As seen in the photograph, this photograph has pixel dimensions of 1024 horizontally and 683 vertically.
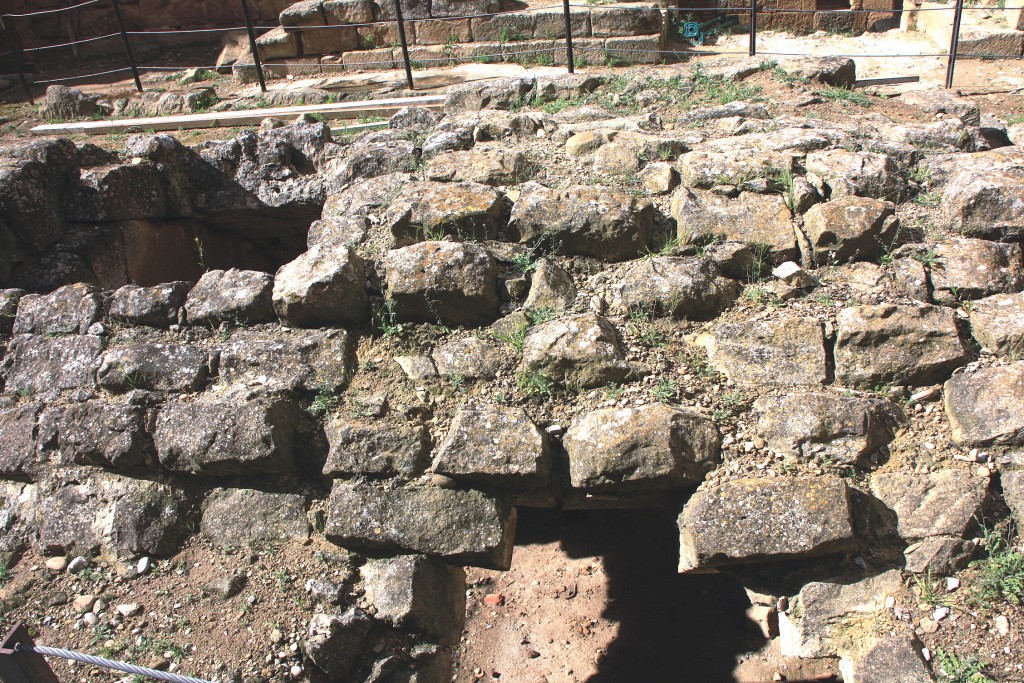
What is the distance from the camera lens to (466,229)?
421 centimetres

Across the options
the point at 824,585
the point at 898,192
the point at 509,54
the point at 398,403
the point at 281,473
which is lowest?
the point at 824,585

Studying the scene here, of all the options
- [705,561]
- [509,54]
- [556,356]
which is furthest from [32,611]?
[509,54]

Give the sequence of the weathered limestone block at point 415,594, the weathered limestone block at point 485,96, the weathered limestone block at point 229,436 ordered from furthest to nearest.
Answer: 1. the weathered limestone block at point 485,96
2. the weathered limestone block at point 229,436
3. the weathered limestone block at point 415,594

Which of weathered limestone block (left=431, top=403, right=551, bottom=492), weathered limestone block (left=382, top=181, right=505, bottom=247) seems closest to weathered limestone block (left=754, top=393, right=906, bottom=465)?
weathered limestone block (left=431, top=403, right=551, bottom=492)

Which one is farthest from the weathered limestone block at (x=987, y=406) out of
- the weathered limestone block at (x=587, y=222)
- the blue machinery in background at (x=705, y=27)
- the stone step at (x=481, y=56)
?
the blue machinery in background at (x=705, y=27)

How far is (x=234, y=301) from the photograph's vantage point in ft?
13.3

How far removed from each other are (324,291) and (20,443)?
1.72m

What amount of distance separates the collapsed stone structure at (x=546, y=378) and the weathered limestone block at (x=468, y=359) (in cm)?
2

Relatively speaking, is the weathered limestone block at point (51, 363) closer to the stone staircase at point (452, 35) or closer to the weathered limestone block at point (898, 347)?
the weathered limestone block at point (898, 347)

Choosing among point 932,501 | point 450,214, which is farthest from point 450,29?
point 932,501

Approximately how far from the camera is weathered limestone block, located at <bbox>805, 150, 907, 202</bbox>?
4148mm

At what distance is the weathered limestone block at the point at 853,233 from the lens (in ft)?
12.7

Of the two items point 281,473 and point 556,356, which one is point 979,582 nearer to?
point 556,356

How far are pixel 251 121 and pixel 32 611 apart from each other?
4.84m
